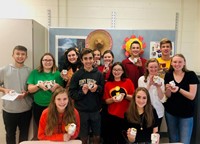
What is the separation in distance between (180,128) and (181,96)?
41 cm

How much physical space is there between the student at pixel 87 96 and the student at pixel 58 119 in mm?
257

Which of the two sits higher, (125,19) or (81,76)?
(125,19)

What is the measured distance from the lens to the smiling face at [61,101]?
2178 millimetres

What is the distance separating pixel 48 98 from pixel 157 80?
140cm

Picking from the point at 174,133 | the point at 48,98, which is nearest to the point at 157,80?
the point at 174,133

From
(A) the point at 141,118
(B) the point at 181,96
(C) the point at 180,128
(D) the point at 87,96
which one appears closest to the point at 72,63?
(D) the point at 87,96

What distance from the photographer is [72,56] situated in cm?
285

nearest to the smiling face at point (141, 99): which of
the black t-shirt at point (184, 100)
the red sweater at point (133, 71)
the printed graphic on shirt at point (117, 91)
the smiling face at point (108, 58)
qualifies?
the printed graphic on shirt at point (117, 91)

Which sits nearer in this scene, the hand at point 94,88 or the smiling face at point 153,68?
the hand at point 94,88

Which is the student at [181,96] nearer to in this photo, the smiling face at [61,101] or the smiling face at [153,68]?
the smiling face at [153,68]

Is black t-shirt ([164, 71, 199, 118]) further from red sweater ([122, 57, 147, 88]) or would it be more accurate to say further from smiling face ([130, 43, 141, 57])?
smiling face ([130, 43, 141, 57])

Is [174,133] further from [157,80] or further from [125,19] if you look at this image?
[125,19]

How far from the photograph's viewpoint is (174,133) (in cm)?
268

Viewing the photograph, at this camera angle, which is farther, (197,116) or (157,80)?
(197,116)
